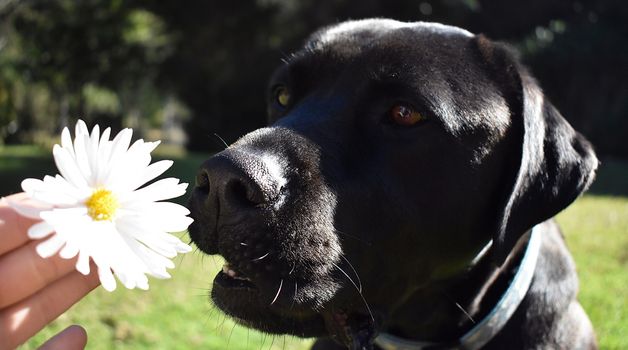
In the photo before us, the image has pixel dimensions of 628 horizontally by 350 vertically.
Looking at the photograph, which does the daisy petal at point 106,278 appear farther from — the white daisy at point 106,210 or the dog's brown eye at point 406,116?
the dog's brown eye at point 406,116

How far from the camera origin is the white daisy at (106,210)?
1155 mm

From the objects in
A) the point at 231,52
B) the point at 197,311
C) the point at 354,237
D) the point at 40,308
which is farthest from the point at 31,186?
the point at 231,52

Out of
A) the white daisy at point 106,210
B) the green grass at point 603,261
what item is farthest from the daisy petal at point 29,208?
the green grass at point 603,261

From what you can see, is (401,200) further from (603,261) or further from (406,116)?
(603,261)

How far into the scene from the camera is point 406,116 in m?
2.48

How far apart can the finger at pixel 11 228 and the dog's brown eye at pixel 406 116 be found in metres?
1.46

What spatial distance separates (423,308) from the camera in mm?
→ 2805

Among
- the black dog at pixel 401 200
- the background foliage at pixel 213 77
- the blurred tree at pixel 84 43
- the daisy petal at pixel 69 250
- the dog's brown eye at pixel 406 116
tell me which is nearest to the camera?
the daisy petal at pixel 69 250

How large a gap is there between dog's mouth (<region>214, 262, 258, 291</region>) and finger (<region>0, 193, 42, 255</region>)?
812 mm

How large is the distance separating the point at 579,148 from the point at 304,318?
1396mm

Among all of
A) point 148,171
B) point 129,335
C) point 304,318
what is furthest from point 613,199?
point 148,171

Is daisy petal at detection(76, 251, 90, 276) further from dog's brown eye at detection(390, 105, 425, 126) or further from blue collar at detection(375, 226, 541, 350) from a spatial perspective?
blue collar at detection(375, 226, 541, 350)

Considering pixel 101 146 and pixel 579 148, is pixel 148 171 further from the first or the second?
pixel 579 148

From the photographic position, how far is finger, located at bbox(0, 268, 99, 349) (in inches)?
57.9
